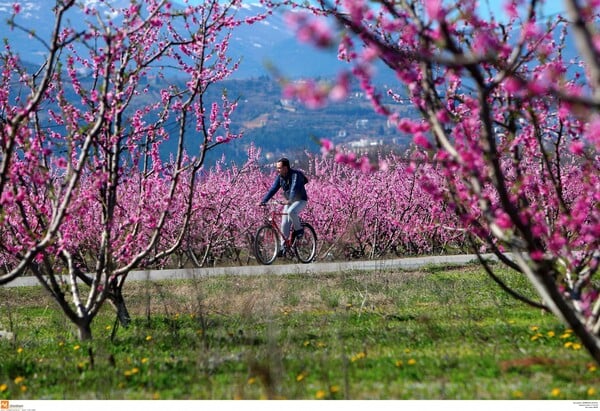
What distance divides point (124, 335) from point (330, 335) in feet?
8.18

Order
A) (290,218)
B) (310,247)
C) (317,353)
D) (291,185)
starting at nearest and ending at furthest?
(317,353) → (291,185) → (290,218) → (310,247)

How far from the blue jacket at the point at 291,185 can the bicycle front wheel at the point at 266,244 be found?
1224 mm

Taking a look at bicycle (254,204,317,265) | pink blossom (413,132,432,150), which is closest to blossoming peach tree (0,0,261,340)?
pink blossom (413,132,432,150)

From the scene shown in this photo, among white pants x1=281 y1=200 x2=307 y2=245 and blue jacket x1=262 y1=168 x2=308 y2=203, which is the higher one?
blue jacket x1=262 y1=168 x2=308 y2=203

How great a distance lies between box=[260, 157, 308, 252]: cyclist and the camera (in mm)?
16766

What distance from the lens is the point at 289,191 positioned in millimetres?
17047

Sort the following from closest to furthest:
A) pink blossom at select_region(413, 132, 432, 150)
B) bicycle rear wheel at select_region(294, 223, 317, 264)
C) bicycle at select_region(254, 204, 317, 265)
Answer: pink blossom at select_region(413, 132, 432, 150), bicycle at select_region(254, 204, 317, 265), bicycle rear wheel at select_region(294, 223, 317, 264)

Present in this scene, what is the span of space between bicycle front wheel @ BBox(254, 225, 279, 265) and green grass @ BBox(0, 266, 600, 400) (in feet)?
18.8

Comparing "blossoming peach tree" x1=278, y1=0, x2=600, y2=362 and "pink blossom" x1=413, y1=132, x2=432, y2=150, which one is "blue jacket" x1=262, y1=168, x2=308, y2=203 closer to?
"blossoming peach tree" x1=278, y1=0, x2=600, y2=362

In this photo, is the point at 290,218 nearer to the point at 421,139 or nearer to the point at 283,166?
the point at 283,166

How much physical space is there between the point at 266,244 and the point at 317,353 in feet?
36.7

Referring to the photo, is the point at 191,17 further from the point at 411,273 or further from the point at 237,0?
the point at 411,273

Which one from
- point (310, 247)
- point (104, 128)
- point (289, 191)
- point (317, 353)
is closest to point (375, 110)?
point (317, 353)
